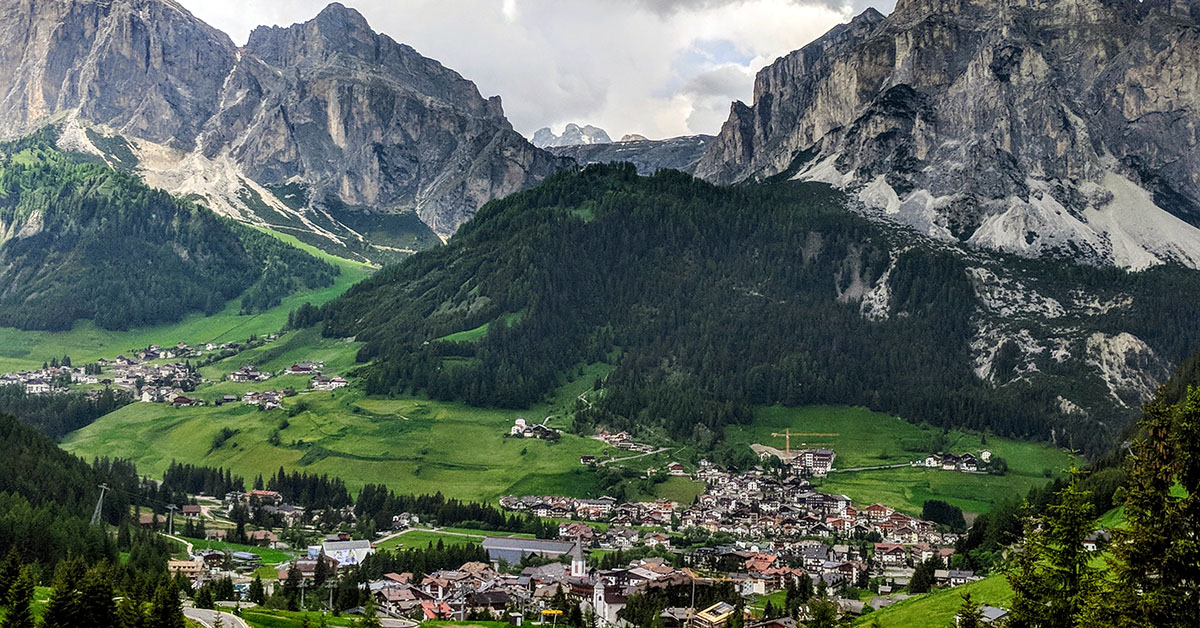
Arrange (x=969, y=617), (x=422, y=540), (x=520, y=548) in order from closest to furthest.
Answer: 1. (x=969, y=617)
2. (x=520, y=548)
3. (x=422, y=540)

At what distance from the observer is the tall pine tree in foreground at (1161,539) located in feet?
124

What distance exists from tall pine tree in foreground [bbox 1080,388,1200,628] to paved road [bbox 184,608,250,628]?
56993mm

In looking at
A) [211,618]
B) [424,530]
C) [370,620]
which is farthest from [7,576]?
[424,530]

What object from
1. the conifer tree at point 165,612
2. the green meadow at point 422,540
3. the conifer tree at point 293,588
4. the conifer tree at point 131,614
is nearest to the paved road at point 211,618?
the conifer tree at point 165,612

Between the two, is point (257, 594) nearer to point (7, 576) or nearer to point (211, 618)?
point (211, 618)

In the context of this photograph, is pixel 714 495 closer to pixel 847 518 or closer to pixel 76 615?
pixel 847 518

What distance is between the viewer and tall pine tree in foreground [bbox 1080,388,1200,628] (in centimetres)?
3766

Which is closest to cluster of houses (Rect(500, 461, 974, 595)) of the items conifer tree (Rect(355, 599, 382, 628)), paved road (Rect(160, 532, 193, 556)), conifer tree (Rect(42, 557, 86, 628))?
paved road (Rect(160, 532, 193, 556))

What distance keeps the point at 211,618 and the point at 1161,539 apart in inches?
2569

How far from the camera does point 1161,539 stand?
3794 centimetres

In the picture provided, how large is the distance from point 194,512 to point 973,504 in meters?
122

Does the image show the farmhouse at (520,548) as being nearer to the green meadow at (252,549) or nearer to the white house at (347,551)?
the white house at (347,551)

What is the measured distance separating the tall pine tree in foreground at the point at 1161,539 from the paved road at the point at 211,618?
5699 centimetres

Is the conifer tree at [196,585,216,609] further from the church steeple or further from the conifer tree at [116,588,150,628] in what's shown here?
the church steeple
